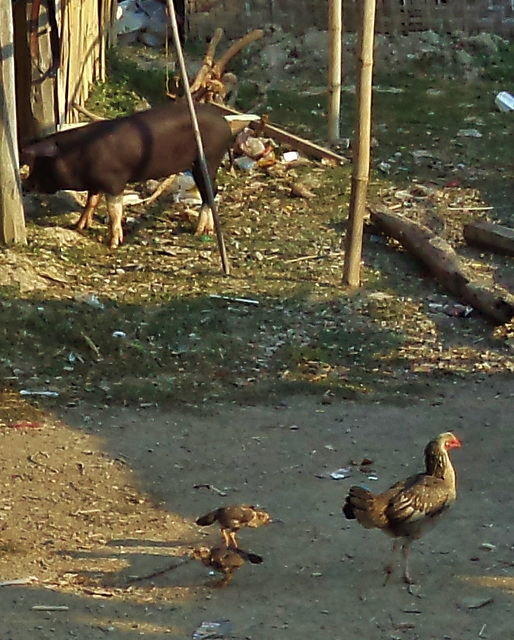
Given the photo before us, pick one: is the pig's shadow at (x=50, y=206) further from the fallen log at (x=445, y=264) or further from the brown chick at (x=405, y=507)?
the brown chick at (x=405, y=507)

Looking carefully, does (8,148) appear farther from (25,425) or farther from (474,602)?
(474,602)

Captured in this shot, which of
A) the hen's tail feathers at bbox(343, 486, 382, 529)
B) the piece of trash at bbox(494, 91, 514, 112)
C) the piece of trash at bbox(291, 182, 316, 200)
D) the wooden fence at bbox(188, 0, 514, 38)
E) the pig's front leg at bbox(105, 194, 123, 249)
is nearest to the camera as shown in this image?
the hen's tail feathers at bbox(343, 486, 382, 529)

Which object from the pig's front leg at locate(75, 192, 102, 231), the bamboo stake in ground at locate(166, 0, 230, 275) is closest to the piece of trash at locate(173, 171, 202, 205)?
the pig's front leg at locate(75, 192, 102, 231)

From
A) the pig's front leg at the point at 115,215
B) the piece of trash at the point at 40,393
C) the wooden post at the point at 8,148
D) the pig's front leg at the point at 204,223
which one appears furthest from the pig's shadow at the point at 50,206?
the piece of trash at the point at 40,393

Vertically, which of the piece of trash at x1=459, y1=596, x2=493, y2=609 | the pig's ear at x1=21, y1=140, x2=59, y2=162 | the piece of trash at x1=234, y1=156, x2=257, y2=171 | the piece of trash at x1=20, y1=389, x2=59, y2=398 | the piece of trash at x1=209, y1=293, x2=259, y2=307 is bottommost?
the piece of trash at x1=209, y1=293, x2=259, y2=307

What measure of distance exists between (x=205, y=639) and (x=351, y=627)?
23.0 inches

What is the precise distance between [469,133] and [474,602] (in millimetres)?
10194

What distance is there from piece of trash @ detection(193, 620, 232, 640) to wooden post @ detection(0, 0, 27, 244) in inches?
228

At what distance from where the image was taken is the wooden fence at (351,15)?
57.2ft

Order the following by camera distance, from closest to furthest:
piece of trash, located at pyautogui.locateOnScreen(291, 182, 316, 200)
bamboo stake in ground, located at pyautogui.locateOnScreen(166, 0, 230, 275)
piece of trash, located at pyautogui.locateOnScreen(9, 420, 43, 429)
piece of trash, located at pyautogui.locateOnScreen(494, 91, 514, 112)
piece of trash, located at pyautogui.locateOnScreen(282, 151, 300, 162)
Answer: piece of trash, located at pyautogui.locateOnScreen(9, 420, 43, 429)
bamboo stake in ground, located at pyautogui.locateOnScreen(166, 0, 230, 275)
piece of trash, located at pyautogui.locateOnScreen(291, 182, 316, 200)
piece of trash, located at pyautogui.locateOnScreen(282, 151, 300, 162)
piece of trash, located at pyautogui.locateOnScreen(494, 91, 514, 112)

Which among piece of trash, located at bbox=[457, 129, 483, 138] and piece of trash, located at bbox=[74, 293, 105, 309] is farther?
piece of trash, located at bbox=[457, 129, 483, 138]

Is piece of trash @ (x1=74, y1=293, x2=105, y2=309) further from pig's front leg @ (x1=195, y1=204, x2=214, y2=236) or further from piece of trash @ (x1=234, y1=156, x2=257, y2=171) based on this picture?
piece of trash @ (x1=234, y1=156, x2=257, y2=171)

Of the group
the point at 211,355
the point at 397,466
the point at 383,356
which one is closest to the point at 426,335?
the point at 383,356

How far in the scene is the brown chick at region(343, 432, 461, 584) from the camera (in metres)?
5.16
